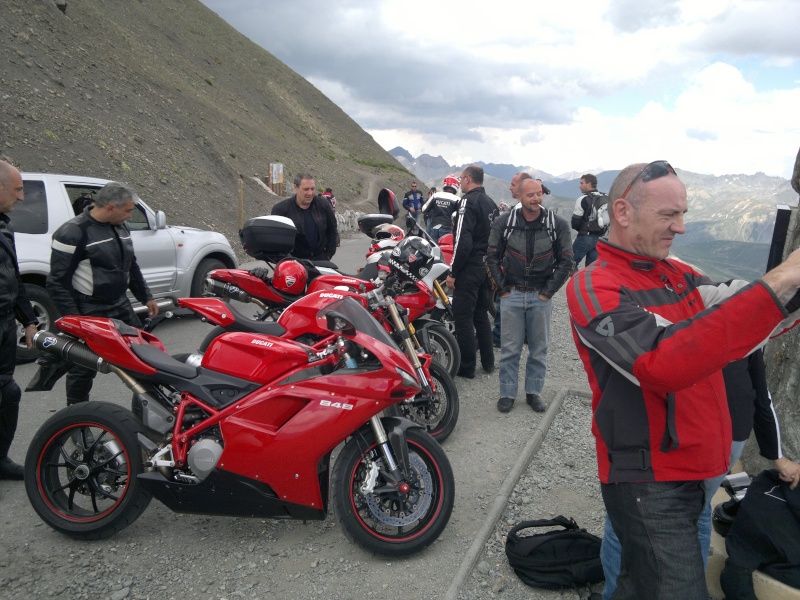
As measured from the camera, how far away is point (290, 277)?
5.51 meters

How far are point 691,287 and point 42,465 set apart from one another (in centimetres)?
342

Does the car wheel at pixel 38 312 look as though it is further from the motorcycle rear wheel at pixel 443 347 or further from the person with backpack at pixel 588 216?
the person with backpack at pixel 588 216

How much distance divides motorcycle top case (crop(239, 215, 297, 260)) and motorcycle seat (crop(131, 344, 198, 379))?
214 cm

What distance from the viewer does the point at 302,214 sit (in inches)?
276

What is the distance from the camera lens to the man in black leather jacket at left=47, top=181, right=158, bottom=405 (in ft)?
14.1

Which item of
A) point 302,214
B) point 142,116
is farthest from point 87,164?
point 302,214

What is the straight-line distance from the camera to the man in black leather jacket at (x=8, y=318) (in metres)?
3.97

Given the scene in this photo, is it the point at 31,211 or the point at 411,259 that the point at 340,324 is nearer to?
the point at 411,259

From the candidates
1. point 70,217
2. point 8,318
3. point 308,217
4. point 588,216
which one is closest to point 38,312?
point 70,217

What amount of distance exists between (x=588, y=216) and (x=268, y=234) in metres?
6.50

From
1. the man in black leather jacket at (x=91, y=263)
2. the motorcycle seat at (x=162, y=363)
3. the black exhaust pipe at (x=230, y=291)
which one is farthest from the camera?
the black exhaust pipe at (x=230, y=291)

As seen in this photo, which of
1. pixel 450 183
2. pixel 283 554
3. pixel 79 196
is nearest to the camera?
pixel 283 554

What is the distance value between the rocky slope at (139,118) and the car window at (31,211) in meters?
11.4

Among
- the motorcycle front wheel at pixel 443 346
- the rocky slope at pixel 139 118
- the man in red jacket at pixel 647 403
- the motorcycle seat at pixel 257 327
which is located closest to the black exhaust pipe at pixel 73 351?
the motorcycle seat at pixel 257 327
